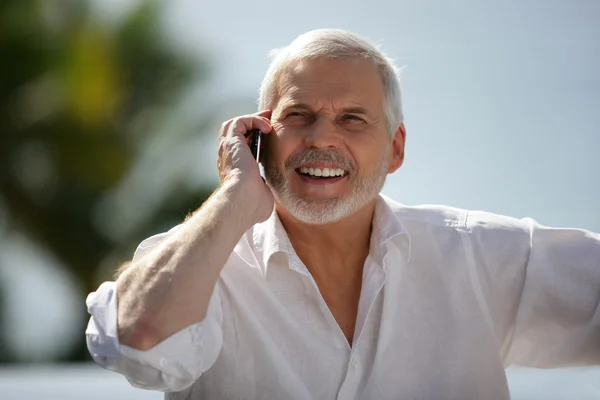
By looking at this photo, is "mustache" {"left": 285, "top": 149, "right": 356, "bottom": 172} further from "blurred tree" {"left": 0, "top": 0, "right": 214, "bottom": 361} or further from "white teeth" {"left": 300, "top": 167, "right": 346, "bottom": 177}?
"blurred tree" {"left": 0, "top": 0, "right": 214, "bottom": 361}

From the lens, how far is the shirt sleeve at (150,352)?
248 centimetres

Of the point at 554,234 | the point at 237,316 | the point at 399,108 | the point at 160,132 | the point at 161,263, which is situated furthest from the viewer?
the point at 160,132

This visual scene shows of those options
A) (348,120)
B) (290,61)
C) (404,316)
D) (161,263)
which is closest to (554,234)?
(404,316)

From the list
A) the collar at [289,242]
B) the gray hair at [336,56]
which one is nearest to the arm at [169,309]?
the collar at [289,242]

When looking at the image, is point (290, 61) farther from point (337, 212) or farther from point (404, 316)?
point (404, 316)

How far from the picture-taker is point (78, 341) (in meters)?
12.3

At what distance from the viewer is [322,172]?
315 cm

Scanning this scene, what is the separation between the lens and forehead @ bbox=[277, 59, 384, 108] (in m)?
3.20

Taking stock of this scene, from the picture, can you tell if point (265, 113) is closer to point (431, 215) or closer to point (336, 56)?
point (336, 56)

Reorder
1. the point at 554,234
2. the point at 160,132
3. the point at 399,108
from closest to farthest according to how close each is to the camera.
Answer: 1. the point at 554,234
2. the point at 399,108
3. the point at 160,132

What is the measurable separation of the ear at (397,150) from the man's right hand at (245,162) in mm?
602

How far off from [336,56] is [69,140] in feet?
31.5

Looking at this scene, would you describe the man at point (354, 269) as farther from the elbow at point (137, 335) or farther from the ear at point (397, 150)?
the elbow at point (137, 335)

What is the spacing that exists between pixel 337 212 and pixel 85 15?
411 inches
